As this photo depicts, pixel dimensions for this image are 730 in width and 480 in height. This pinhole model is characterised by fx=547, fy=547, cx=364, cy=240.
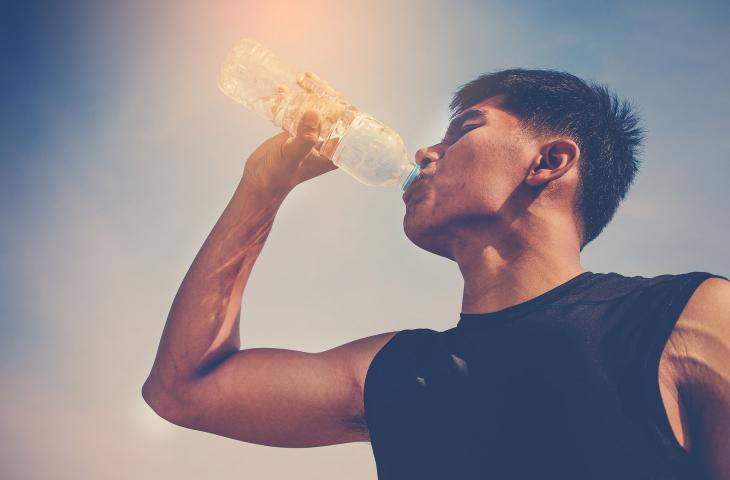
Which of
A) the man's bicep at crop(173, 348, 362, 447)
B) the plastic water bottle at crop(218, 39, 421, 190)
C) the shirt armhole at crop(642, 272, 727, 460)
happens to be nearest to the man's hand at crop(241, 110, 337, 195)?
the plastic water bottle at crop(218, 39, 421, 190)

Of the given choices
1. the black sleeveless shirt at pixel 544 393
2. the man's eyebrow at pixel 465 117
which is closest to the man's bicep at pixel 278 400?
the black sleeveless shirt at pixel 544 393

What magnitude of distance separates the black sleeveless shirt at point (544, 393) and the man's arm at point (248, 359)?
347 mm

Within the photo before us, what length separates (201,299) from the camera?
105 inches

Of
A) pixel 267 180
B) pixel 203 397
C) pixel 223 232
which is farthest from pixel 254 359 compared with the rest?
pixel 267 180

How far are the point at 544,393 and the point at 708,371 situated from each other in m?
0.46

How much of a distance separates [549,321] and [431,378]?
0.48m

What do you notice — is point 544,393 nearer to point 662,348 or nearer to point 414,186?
point 662,348

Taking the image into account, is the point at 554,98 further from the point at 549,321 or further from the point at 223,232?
the point at 223,232

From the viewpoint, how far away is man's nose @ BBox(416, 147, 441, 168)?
2.70 metres

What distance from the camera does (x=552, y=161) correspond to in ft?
8.51

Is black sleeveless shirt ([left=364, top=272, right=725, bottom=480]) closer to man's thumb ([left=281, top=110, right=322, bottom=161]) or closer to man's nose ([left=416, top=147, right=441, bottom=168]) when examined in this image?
man's nose ([left=416, top=147, right=441, bottom=168])

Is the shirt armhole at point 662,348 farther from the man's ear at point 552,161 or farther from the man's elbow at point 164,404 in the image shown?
the man's elbow at point 164,404

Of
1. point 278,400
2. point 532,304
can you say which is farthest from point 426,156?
point 278,400

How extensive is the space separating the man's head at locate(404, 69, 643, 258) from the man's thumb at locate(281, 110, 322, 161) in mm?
547
